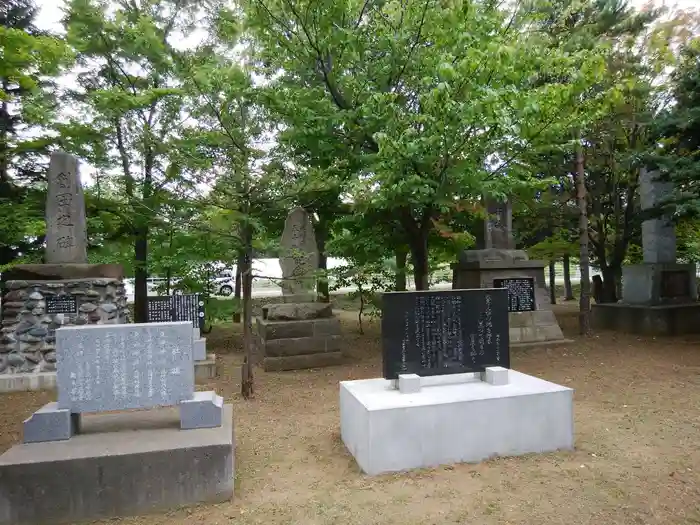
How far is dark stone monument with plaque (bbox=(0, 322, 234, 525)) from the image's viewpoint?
3.23 meters

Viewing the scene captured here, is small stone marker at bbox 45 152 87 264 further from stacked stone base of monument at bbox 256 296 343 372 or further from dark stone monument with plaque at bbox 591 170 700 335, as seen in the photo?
dark stone monument with plaque at bbox 591 170 700 335

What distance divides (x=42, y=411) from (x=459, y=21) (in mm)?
6531

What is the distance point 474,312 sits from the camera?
489 centimetres

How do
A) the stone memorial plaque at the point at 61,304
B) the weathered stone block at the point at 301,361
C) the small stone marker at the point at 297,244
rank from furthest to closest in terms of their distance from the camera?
the small stone marker at the point at 297,244, the weathered stone block at the point at 301,361, the stone memorial plaque at the point at 61,304

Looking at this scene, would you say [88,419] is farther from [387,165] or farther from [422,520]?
[387,165]

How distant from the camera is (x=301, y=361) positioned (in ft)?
27.6

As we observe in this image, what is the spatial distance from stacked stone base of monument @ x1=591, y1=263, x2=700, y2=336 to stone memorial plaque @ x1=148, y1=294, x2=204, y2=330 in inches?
411

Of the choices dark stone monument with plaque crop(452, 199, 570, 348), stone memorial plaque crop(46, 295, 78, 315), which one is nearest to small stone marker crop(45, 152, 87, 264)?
stone memorial plaque crop(46, 295, 78, 315)

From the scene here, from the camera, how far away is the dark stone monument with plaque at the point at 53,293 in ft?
24.3

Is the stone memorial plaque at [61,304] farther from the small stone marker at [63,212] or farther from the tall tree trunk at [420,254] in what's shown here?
the tall tree trunk at [420,254]

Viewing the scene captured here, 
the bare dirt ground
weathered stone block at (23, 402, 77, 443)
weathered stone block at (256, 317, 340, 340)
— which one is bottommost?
the bare dirt ground

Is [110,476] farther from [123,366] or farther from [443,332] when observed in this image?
[443,332]

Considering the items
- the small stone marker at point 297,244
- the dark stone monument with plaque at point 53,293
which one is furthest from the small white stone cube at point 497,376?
the dark stone monument with plaque at point 53,293

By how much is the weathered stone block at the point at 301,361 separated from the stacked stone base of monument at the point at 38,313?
3020 millimetres
